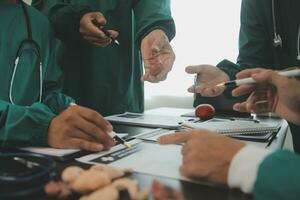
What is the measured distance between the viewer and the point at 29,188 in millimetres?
517

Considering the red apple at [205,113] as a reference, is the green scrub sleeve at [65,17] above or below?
above

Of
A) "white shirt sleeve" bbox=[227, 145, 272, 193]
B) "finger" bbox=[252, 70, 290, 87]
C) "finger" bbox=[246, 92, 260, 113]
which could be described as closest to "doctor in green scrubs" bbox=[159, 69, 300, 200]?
"white shirt sleeve" bbox=[227, 145, 272, 193]

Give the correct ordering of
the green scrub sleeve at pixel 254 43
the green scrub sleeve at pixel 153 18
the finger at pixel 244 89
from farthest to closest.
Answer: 1. the green scrub sleeve at pixel 254 43
2. the green scrub sleeve at pixel 153 18
3. the finger at pixel 244 89

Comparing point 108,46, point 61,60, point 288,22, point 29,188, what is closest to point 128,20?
point 108,46

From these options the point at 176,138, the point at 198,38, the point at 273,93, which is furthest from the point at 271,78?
the point at 198,38

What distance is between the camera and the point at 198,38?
241 cm

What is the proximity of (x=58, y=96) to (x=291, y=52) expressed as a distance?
0.93 metres

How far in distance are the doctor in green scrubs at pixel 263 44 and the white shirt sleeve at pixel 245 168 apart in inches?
23.9

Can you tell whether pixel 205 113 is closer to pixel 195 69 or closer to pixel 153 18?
pixel 195 69

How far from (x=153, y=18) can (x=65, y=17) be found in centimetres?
31

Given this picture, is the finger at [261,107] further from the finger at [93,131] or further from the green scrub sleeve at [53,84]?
the green scrub sleeve at [53,84]

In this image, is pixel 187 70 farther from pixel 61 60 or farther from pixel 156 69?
pixel 61 60

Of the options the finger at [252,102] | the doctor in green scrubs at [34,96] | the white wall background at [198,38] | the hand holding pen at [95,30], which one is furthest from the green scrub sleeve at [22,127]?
the white wall background at [198,38]

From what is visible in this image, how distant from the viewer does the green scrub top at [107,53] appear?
4.17 ft
